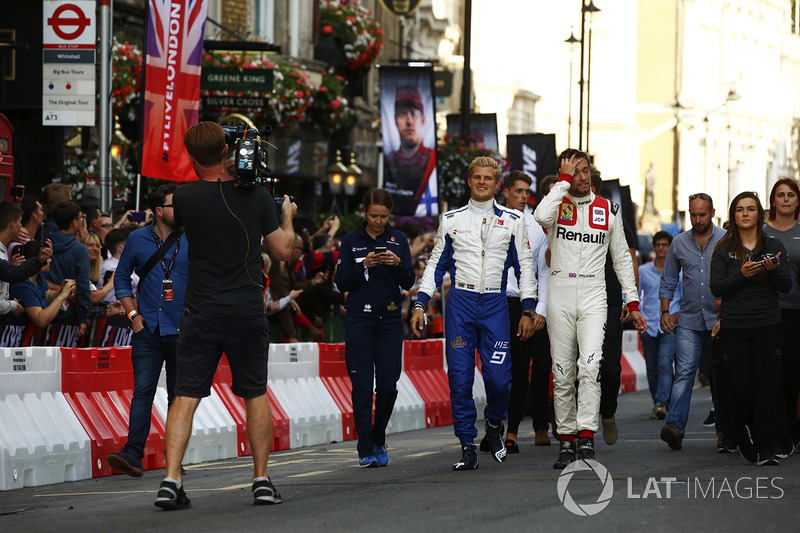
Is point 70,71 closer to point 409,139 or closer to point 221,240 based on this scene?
point 409,139

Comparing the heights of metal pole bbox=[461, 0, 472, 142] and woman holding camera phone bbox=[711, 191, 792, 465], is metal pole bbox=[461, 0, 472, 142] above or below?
above

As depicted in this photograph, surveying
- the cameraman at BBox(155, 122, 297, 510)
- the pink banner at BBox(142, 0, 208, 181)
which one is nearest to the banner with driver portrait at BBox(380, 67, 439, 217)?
the pink banner at BBox(142, 0, 208, 181)

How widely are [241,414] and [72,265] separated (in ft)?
5.84

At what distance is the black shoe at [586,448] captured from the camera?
387 inches

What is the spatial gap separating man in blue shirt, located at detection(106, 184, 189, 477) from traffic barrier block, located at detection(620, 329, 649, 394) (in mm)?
12606

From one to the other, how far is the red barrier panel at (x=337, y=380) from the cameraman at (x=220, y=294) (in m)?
5.27

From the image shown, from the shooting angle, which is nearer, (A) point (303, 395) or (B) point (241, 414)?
(B) point (241, 414)

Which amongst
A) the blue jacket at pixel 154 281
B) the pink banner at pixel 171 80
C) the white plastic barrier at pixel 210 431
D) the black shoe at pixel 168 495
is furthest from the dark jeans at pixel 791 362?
the pink banner at pixel 171 80

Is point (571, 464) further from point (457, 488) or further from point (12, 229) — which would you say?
point (12, 229)

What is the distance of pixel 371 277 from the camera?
407 inches

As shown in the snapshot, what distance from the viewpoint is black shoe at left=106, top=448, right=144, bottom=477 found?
31.6 feet

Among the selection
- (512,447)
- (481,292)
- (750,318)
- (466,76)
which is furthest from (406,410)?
(466,76)

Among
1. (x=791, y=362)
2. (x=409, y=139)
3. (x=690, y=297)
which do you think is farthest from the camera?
(x=409, y=139)

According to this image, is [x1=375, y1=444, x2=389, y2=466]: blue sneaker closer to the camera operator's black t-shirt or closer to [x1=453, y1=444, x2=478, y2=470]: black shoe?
[x1=453, y1=444, x2=478, y2=470]: black shoe
